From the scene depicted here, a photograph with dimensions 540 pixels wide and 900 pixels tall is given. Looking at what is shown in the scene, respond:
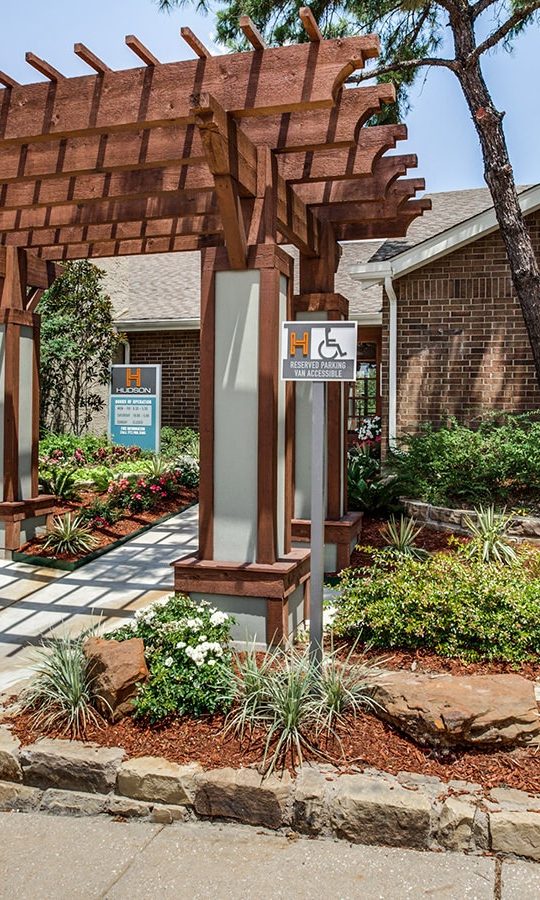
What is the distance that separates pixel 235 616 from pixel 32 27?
19.9ft

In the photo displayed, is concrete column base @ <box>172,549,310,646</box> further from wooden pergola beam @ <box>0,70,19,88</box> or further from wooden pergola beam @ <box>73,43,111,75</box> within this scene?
wooden pergola beam @ <box>0,70,19,88</box>

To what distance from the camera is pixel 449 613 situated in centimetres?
463

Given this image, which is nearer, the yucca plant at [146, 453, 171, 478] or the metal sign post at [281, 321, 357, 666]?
the metal sign post at [281, 321, 357, 666]

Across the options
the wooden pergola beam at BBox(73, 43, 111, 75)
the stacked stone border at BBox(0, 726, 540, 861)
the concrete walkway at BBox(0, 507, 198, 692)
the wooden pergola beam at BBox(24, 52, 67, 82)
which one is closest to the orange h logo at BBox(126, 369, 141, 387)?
the concrete walkway at BBox(0, 507, 198, 692)

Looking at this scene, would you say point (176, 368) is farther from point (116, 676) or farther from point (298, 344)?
point (116, 676)

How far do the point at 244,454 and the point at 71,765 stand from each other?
7.37ft

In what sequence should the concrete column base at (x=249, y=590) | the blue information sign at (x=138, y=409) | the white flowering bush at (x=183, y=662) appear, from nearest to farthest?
the white flowering bush at (x=183, y=662), the concrete column base at (x=249, y=590), the blue information sign at (x=138, y=409)

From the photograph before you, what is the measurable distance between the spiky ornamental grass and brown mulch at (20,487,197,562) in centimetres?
447

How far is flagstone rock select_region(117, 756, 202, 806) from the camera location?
328cm

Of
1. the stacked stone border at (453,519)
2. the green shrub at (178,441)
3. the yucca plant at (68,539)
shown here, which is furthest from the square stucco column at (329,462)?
the green shrub at (178,441)

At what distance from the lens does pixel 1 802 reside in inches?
139

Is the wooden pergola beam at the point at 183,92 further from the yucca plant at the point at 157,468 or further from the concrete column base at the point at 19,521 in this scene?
the yucca plant at the point at 157,468

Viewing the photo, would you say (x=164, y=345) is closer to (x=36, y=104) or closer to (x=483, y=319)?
(x=483, y=319)

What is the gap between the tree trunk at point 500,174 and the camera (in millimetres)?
7875
